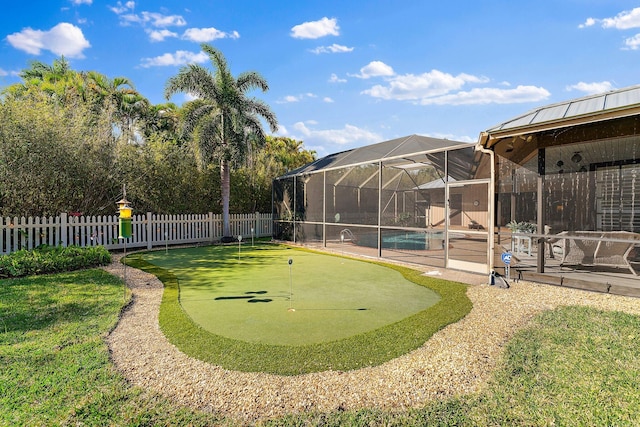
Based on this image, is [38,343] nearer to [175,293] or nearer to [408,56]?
[175,293]

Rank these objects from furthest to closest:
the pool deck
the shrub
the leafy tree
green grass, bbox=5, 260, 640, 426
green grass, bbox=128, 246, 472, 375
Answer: the leafy tree → the shrub → the pool deck → green grass, bbox=128, 246, 472, 375 → green grass, bbox=5, 260, 640, 426

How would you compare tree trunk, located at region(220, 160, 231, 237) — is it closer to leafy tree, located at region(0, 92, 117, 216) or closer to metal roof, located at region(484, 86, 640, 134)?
leafy tree, located at region(0, 92, 117, 216)

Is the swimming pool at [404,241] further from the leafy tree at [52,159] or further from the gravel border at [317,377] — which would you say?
the leafy tree at [52,159]

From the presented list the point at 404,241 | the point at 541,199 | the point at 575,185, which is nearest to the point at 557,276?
the point at 541,199

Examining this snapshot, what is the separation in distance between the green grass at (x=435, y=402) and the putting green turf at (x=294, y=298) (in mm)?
1134

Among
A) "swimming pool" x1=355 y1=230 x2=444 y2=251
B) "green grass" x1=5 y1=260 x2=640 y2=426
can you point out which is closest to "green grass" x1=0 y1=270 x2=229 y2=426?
"green grass" x1=5 y1=260 x2=640 y2=426

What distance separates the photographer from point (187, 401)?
2.14 m

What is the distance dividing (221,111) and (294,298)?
32.6 feet

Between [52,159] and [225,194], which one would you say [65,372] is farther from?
[225,194]

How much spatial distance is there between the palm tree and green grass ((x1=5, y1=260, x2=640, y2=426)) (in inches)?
355

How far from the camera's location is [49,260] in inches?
247

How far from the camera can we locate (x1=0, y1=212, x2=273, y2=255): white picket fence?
8.00 metres

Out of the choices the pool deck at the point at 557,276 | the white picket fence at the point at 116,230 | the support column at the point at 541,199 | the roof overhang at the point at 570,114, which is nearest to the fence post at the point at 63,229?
the white picket fence at the point at 116,230

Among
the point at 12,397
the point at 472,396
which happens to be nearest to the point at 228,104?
the point at 12,397
